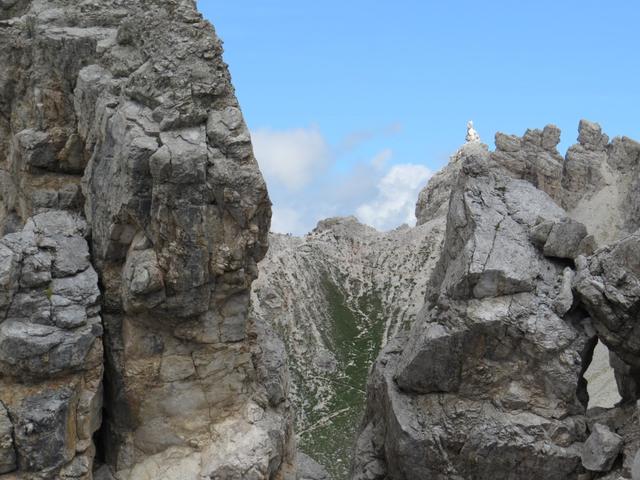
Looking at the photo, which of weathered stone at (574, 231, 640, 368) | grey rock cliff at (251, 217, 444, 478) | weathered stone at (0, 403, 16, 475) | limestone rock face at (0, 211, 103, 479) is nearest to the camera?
weathered stone at (0, 403, 16, 475)

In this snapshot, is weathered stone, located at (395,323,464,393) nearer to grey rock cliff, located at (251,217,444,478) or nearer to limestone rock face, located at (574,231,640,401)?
limestone rock face, located at (574,231,640,401)

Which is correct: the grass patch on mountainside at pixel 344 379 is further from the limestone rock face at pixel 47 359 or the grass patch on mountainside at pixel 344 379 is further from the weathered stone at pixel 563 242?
the limestone rock face at pixel 47 359

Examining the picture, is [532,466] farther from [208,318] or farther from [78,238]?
[78,238]

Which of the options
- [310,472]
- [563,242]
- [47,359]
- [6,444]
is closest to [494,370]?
[563,242]

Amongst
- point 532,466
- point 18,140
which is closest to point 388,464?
point 532,466

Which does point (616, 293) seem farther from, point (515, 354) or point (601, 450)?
point (601, 450)

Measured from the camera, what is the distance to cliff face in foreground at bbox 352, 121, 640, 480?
3073 cm

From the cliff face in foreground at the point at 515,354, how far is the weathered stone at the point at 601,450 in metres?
0.05

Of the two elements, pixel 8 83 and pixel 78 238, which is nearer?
pixel 78 238

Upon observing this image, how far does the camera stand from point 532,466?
102ft

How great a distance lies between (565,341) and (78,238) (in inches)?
823

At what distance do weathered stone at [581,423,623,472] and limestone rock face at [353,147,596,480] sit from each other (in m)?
0.81

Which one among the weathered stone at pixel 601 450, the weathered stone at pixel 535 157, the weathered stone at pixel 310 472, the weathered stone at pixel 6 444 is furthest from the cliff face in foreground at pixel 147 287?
the weathered stone at pixel 535 157

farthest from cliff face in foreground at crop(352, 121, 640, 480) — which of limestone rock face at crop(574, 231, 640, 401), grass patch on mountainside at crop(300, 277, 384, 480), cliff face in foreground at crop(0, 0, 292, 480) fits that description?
grass patch on mountainside at crop(300, 277, 384, 480)
